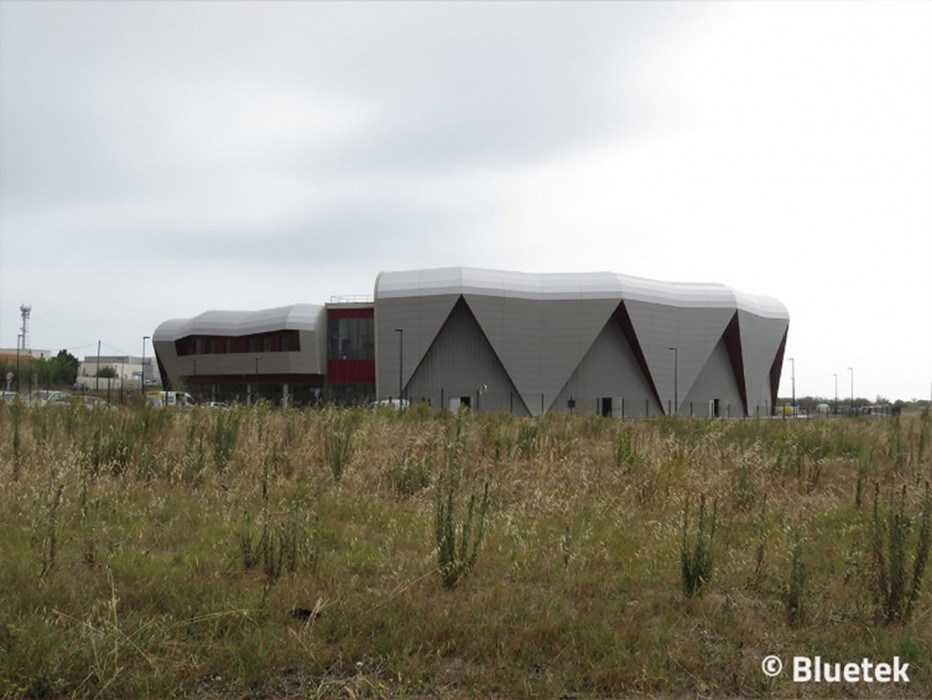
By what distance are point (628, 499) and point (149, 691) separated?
591 cm

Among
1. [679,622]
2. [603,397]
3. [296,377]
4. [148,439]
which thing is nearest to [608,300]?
[603,397]

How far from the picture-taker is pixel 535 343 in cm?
5609

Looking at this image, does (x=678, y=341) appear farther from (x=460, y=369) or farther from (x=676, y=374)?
(x=460, y=369)

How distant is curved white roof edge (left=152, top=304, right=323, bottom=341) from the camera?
63344mm

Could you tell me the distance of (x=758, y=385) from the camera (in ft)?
215

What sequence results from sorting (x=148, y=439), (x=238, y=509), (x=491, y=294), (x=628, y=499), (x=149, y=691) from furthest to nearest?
(x=491, y=294) < (x=148, y=439) < (x=628, y=499) < (x=238, y=509) < (x=149, y=691)

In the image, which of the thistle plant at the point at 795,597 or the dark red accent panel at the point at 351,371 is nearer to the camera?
the thistle plant at the point at 795,597

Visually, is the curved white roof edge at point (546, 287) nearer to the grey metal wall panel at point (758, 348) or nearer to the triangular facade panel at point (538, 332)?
the triangular facade panel at point (538, 332)

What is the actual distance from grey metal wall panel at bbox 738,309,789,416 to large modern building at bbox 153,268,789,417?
0.18 metres

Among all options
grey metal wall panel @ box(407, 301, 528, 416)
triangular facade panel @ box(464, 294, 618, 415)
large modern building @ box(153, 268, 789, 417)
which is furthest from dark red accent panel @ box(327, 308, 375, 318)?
triangular facade panel @ box(464, 294, 618, 415)

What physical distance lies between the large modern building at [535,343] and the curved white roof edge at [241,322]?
20cm

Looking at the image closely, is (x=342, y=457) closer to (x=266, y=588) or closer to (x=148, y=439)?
(x=148, y=439)

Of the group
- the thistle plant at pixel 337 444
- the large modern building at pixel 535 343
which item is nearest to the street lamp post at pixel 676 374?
the large modern building at pixel 535 343

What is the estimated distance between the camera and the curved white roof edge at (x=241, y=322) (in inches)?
2494
